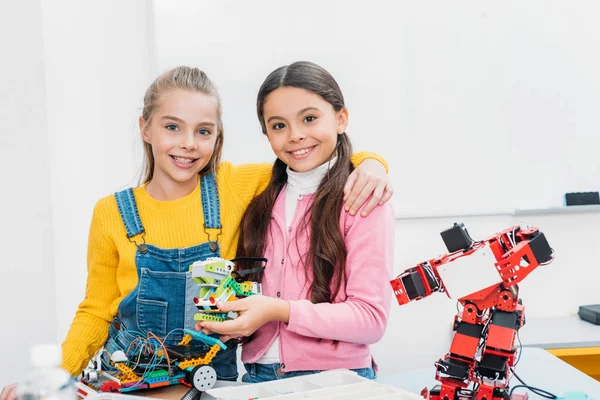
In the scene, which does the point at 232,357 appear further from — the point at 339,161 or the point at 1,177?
the point at 1,177

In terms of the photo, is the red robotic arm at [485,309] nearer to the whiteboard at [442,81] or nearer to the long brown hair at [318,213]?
the long brown hair at [318,213]

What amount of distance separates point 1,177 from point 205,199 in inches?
39.8

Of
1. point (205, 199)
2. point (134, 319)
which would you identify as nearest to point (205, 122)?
point (205, 199)

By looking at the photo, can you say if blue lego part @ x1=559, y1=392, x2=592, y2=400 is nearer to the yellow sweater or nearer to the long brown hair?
the long brown hair

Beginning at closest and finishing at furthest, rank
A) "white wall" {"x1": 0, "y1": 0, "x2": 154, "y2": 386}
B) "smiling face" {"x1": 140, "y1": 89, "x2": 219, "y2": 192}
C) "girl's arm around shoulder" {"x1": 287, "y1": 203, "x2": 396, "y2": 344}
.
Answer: "girl's arm around shoulder" {"x1": 287, "y1": 203, "x2": 396, "y2": 344}, "smiling face" {"x1": 140, "y1": 89, "x2": 219, "y2": 192}, "white wall" {"x1": 0, "y1": 0, "x2": 154, "y2": 386}

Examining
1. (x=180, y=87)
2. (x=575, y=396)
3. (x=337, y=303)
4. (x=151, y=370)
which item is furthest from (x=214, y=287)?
(x=575, y=396)

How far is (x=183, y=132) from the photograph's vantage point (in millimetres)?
1598

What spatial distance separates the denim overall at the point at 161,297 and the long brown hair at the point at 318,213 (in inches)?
4.6

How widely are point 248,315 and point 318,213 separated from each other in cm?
34

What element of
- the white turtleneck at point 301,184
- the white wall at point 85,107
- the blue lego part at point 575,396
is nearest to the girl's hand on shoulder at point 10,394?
the white turtleneck at point 301,184

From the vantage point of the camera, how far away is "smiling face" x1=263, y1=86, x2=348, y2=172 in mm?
1541

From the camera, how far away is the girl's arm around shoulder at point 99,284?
158 cm

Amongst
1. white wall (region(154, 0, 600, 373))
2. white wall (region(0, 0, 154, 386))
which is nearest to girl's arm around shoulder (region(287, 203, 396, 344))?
white wall (region(154, 0, 600, 373))

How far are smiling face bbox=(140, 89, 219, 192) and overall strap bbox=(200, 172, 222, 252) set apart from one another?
51 mm
